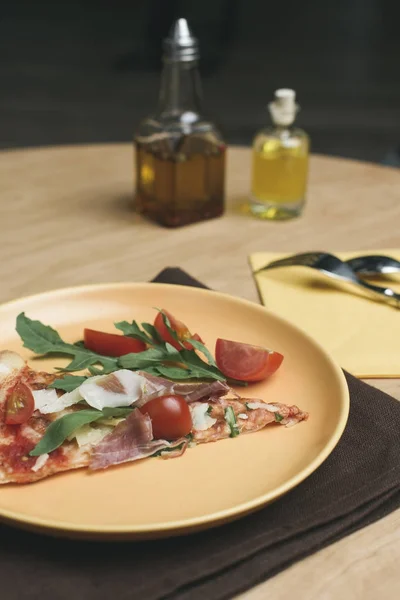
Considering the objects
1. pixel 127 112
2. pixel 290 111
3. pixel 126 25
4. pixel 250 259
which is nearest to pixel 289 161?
pixel 290 111

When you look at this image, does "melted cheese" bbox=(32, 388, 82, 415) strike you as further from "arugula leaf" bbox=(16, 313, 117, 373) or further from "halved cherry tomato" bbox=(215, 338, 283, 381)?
"halved cherry tomato" bbox=(215, 338, 283, 381)

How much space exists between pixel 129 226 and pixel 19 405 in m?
0.88

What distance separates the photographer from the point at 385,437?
102 centimetres

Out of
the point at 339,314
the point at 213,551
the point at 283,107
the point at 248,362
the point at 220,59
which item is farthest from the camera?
the point at 220,59

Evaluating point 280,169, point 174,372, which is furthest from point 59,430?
point 280,169

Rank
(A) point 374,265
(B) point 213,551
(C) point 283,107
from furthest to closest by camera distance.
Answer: (C) point 283,107 → (A) point 374,265 → (B) point 213,551

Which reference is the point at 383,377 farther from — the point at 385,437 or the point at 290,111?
the point at 290,111

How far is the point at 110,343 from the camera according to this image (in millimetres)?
1169

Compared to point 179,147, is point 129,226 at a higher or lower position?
lower

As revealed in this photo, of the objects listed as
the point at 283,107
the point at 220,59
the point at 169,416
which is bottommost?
the point at 220,59

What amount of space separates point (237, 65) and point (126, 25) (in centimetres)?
93

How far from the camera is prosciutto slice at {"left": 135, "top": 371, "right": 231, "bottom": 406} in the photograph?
1.00 metres

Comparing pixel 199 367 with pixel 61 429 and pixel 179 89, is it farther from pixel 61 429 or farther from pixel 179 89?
pixel 179 89

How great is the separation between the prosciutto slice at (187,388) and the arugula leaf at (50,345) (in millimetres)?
111
